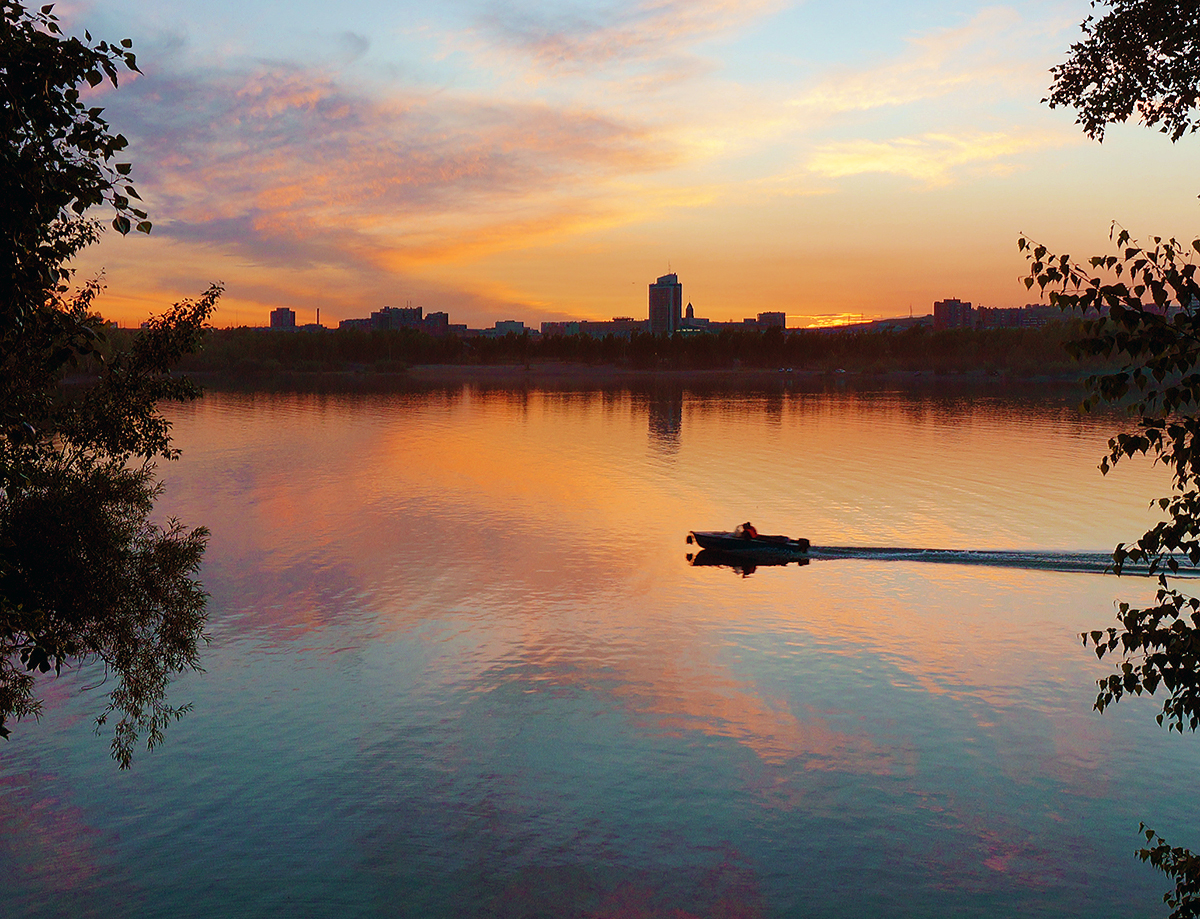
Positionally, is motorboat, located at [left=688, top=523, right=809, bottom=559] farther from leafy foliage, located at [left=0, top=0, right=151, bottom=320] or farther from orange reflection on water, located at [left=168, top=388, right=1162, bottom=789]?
leafy foliage, located at [left=0, top=0, right=151, bottom=320]

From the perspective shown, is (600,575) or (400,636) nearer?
(400,636)

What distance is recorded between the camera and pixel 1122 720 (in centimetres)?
3359

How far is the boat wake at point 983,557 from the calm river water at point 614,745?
0.75m

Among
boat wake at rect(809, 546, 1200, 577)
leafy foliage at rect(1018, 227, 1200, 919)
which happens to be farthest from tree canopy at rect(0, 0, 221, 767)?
boat wake at rect(809, 546, 1200, 577)

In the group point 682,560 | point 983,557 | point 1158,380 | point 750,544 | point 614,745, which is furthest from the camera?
point 682,560

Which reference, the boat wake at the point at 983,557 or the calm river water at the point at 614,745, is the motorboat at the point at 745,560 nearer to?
the calm river water at the point at 614,745

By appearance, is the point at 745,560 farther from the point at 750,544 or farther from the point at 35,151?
the point at 35,151

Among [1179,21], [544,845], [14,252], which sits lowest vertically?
[544,845]

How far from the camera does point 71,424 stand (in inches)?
881

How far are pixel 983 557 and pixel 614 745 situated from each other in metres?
36.1

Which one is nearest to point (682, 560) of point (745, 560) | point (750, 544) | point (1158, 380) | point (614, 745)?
point (745, 560)

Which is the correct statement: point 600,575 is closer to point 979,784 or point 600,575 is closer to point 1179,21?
point 979,784

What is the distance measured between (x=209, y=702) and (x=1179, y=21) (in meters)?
35.5

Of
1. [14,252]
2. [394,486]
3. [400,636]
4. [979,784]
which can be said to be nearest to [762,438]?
[394,486]
